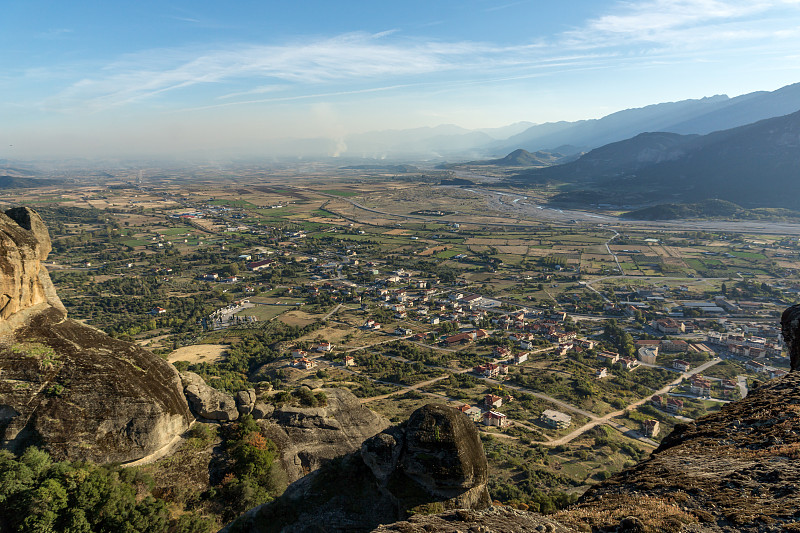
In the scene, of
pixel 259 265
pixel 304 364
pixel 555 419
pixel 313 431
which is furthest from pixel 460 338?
pixel 259 265

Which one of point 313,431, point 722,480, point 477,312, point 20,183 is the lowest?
point 477,312

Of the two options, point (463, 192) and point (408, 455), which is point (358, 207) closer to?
point (463, 192)

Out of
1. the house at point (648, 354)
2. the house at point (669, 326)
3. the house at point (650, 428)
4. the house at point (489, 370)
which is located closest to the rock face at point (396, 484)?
the house at point (650, 428)

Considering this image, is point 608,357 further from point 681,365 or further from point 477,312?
point 477,312

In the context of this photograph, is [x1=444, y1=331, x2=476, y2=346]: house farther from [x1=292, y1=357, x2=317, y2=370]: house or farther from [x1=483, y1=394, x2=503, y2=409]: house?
→ [x1=292, y1=357, x2=317, y2=370]: house

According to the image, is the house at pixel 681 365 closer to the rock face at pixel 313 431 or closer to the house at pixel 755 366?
the house at pixel 755 366

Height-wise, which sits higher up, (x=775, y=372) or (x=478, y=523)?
(x=478, y=523)
